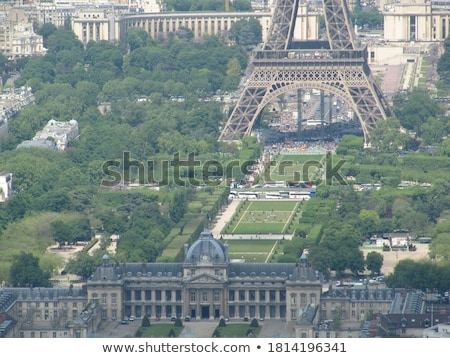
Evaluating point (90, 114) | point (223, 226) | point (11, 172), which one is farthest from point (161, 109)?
point (223, 226)

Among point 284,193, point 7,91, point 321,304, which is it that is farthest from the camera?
point 7,91

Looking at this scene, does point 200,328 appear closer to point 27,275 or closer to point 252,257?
point 27,275

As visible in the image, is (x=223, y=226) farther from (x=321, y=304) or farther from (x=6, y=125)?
(x=6, y=125)

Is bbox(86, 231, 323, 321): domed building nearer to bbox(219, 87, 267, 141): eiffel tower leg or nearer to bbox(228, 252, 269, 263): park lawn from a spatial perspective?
bbox(228, 252, 269, 263): park lawn

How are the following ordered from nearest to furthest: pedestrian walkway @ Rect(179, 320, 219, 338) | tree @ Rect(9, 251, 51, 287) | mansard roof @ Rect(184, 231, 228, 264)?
pedestrian walkway @ Rect(179, 320, 219, 338) < mansard roof @ Rect(184, 231, 228, 264) < tree @ Rect(9, 251, 51, 287)

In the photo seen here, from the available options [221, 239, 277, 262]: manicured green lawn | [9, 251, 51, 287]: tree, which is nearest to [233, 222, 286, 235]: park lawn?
[221, 239, 277, 262]: manicured green lawn
